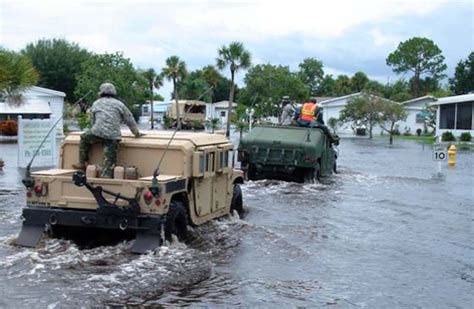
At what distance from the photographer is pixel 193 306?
748cm

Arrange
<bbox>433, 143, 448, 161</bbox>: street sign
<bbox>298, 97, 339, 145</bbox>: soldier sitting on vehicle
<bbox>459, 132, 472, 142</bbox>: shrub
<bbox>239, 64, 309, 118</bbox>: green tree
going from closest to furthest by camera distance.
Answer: <bbox>298, 97, 339, 145</bbox>: soldier sitting on vehicle
<bbox>433, 143, 448, 161</bbox>: street sign
<bbox>459, 132, 472, 142</bbox>: shrub
<bbox>239, 64, 309, 118</bbox>: green tree

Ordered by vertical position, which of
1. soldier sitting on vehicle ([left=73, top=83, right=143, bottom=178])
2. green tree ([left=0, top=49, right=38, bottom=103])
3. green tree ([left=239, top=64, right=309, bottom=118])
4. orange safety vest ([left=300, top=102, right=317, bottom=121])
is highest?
green tree ([left=239, top=64, right=309, bottom=118])

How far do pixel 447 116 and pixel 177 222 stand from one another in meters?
47.2

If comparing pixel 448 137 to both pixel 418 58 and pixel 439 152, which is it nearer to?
pixel 439 152

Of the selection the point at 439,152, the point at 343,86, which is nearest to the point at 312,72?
the point at 343,86

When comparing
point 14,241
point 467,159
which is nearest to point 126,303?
point 14,241

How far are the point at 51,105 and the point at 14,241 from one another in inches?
1546

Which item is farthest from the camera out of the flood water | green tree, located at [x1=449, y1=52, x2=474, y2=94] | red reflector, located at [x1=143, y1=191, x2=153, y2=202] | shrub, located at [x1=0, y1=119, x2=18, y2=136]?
green tree, located at [x1=449, y1=52, x2=474, y2=94]

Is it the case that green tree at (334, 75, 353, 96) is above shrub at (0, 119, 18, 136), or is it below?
above

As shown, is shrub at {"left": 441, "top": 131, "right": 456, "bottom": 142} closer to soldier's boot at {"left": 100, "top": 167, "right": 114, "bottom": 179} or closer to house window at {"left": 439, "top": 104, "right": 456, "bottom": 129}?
house window at {"left": 439, "top": 104, "right": 456, "bottom": 129}

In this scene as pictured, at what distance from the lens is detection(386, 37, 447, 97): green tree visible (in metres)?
106

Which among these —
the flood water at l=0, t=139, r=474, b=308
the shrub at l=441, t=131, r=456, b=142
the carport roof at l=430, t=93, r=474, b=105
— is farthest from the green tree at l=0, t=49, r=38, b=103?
the carport roof at l=430, t=93, r=474, b=105

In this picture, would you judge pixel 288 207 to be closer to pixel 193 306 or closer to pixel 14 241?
pixel 14 241

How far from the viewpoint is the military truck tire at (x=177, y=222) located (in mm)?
9500
